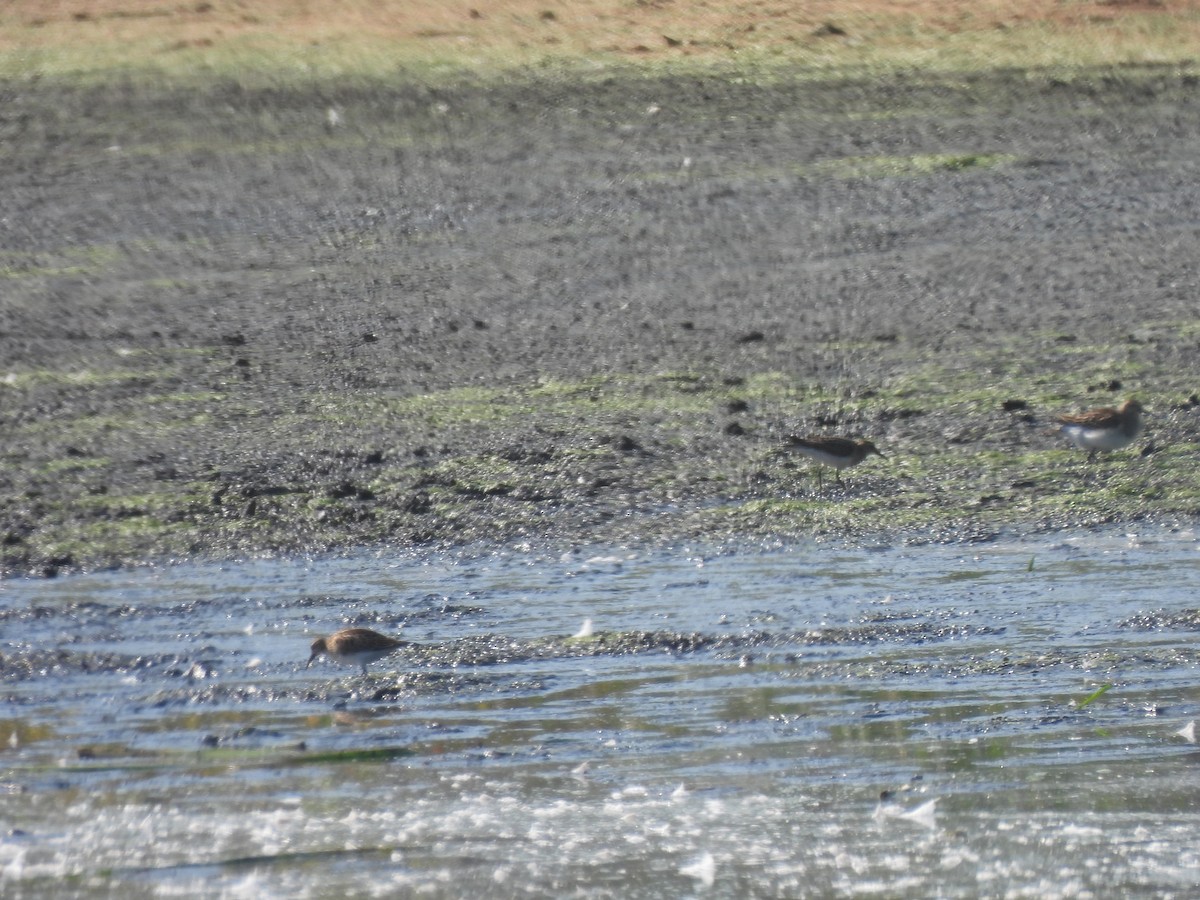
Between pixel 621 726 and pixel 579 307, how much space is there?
19.4 ft

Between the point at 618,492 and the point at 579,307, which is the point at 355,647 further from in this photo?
the point at 579,307

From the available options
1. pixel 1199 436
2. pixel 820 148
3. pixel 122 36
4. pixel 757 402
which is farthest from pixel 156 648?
pixel 122 36

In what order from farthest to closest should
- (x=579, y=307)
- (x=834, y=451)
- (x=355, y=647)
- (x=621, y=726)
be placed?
(x=579, y=307) < (x=834, y=451) < (x=355, y=647) < (x=621, y=726)

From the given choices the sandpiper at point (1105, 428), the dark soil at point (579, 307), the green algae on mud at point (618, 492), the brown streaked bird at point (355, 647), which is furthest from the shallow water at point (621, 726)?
the sandpiper at point (1105, 428)

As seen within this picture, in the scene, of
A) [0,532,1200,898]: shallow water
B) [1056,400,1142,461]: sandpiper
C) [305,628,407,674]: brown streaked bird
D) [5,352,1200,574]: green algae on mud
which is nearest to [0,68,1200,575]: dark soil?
[5,352,1200,574]: green algae on mud

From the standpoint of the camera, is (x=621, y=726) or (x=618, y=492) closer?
(x=621, y=726)

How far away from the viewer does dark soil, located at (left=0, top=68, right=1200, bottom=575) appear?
841cm

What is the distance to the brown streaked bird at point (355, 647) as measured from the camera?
6.30 metres

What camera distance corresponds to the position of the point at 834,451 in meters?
8.34

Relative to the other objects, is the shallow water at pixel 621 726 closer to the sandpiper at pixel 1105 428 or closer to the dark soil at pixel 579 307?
the dark soil at pixel 579 307

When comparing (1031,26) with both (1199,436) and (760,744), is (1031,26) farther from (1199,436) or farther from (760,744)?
(760,744)

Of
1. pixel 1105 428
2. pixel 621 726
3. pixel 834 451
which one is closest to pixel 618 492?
pixel 834 451

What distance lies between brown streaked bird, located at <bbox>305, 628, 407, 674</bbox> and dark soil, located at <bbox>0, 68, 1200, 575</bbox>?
152 centimetres

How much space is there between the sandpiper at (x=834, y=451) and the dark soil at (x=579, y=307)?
0.34 feet
